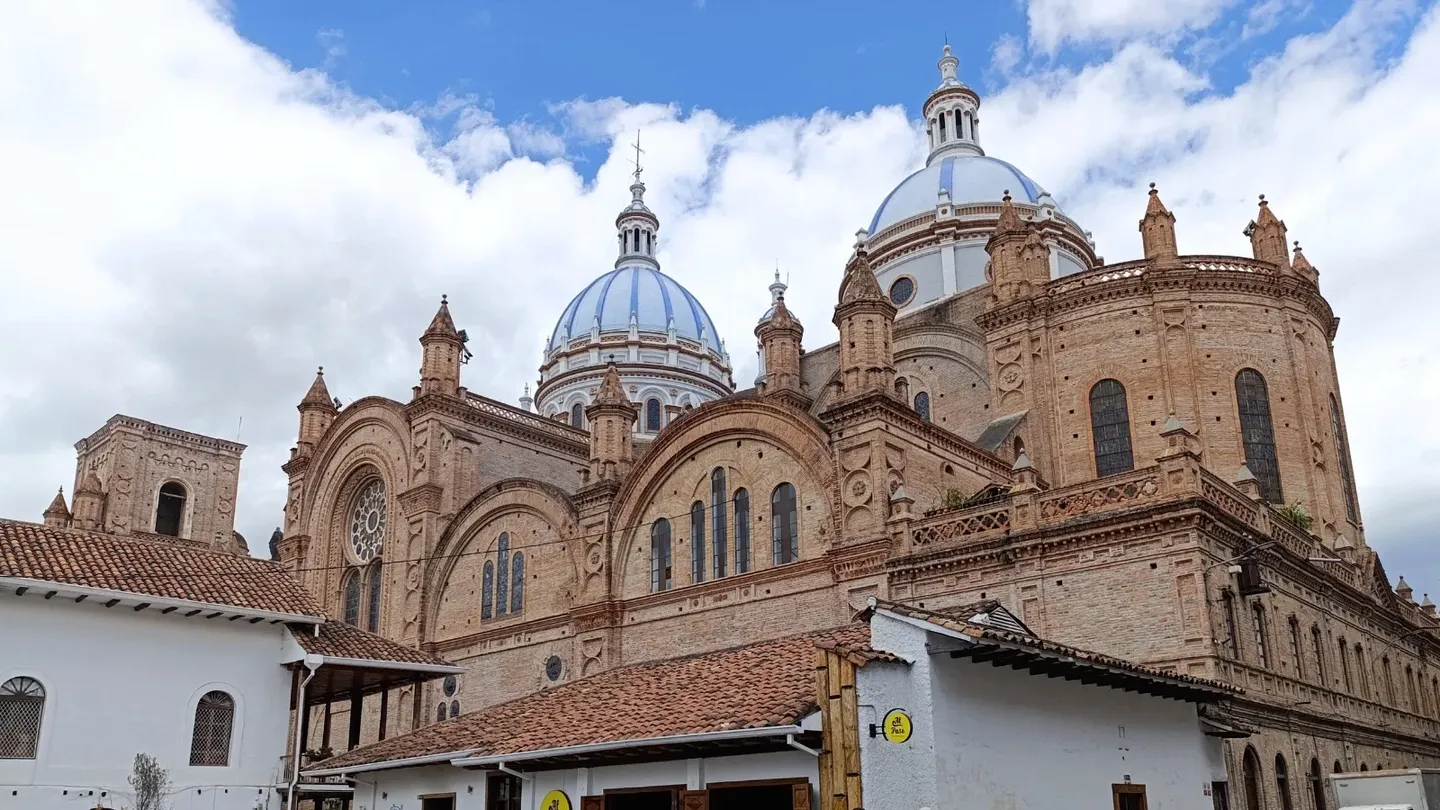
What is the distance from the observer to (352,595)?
151 feet

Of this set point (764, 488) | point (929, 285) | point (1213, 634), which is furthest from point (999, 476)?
point (929, 285)

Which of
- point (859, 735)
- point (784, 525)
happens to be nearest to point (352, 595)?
point (784, 525)

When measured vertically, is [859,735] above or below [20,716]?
below

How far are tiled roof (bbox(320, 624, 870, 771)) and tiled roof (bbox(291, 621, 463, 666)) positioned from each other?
209 cm

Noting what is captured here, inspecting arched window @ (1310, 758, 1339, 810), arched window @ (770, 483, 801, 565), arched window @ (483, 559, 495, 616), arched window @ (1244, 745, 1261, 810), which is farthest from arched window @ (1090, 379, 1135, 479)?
arched window @ (483, 559, 495, 616)

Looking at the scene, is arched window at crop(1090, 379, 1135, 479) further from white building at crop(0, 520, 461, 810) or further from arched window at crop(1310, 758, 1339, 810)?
white building at crop(0, 520, 461, 810)

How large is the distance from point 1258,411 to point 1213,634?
1196cm

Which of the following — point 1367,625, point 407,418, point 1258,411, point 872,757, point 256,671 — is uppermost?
point 407,418

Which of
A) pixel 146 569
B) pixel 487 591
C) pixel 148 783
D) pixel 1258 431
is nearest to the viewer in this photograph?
pixel 148 783

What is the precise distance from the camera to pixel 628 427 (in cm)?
3725

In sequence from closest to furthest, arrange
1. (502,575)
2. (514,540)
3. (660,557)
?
(660,557) < (514,540) < (502,575)

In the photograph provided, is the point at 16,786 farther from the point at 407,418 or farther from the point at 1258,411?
the point at 1258,411

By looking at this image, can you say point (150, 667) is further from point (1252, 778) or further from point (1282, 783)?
point (1282, 783)

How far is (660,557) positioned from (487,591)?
8.36 metres
